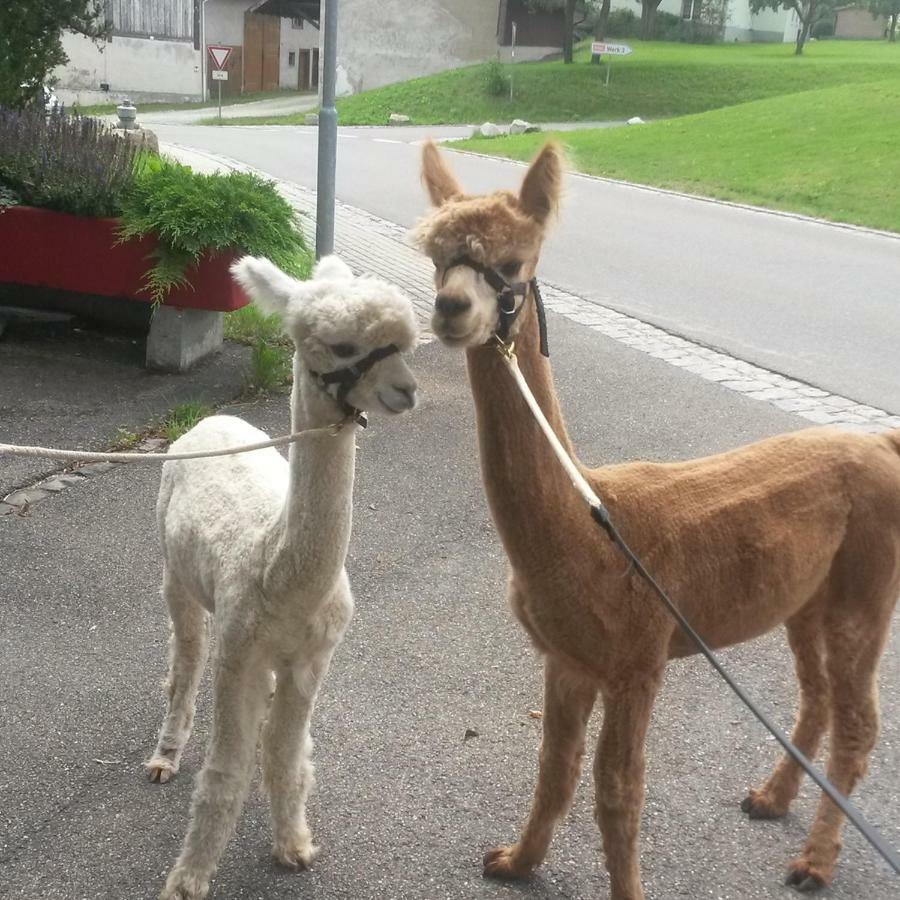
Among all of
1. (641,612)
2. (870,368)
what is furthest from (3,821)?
(870,368)

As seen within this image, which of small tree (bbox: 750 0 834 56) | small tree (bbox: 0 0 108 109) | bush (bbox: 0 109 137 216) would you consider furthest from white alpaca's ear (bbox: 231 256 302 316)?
small tree (bbox: 750 0 834 56)

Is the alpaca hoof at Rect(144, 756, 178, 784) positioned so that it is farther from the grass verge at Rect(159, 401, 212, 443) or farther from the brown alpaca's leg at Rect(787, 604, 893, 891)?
the grass verge at Rect(159, 401, 212, 443)

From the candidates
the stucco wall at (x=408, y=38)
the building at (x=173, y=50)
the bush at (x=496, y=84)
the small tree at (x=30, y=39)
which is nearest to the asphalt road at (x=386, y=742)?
the small tree at (x=30, y=39)

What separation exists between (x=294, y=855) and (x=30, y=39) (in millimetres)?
8938

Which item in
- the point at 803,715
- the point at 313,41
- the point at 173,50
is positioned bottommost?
the point at 803,715

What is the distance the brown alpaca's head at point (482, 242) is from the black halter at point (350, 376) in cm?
26

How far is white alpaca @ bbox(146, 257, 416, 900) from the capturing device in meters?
2.63

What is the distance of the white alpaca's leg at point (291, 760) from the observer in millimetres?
3096

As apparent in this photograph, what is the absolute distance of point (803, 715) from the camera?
3.41 m

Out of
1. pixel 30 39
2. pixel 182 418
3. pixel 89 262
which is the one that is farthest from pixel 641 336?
pixel 30 39

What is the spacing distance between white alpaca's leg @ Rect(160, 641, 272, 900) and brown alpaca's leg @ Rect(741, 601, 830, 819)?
66.7 inches

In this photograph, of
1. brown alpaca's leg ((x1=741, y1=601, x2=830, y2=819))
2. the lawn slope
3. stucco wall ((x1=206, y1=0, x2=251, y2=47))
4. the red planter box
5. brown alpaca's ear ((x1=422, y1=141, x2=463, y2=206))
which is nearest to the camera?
brown alpaca's ear ((x1=422, y1=141, x2=463, y2=206))

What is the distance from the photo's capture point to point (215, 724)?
3041 millimetres

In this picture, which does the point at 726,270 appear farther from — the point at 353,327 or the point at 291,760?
the point at 353,327
